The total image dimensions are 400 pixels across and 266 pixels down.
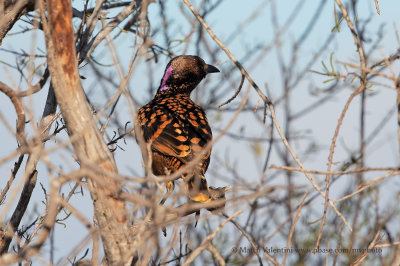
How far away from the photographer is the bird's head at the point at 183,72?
623cm

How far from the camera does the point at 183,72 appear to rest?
6254 millimetres

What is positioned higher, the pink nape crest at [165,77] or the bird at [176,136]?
the pink nape crest at [165,77]

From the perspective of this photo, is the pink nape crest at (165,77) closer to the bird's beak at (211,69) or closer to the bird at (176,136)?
the bird at (176,136)

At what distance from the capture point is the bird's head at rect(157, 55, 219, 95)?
623cm

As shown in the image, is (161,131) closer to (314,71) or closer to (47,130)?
(47,130)

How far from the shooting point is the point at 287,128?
198 inches

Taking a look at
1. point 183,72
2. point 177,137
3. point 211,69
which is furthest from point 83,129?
point 211,69

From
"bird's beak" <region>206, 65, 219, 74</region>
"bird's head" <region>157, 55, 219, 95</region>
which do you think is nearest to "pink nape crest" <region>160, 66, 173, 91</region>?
"bird's head" <region>157, 55, 219, 95</region>

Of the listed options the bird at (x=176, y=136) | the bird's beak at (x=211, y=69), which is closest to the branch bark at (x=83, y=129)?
the bird at (x=176, y=136)

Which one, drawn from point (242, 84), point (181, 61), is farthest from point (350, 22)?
point (181, 61)

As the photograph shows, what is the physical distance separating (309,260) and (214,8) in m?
2.84

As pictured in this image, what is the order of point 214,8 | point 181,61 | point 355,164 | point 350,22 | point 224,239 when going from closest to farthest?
point 350,22, point 355,164, point 224,239, point 214,8, point 181,61

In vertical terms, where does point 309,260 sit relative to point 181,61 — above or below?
below

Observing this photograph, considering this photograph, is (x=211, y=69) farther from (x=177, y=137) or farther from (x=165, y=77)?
(x=177, y=137)
